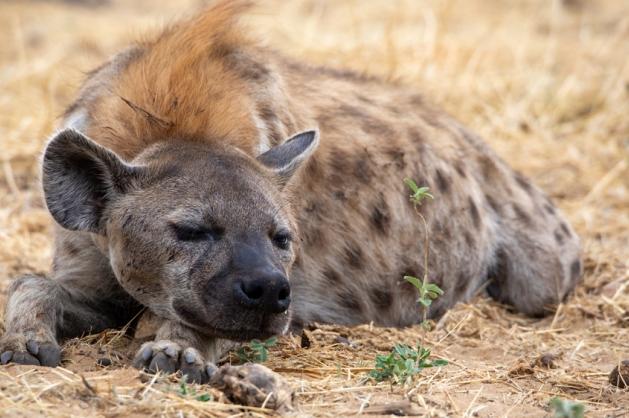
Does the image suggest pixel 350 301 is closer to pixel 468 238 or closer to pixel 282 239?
pixel 468 238

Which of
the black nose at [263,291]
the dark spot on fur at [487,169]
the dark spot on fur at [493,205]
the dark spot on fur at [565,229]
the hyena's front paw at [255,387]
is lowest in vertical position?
the dark spot on fur at [565,229]

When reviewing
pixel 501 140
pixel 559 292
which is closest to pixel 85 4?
pixel 501 140

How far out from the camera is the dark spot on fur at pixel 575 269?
5.16 metres

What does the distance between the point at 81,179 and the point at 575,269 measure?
2.76 m

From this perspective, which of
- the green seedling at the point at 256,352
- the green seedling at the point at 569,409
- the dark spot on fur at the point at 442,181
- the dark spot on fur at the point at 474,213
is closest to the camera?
the green seedling at the point at 569,409

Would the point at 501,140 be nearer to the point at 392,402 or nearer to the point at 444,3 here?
the point at 444,3

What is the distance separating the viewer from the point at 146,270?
332 centimetres

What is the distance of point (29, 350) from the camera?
10.6 feet

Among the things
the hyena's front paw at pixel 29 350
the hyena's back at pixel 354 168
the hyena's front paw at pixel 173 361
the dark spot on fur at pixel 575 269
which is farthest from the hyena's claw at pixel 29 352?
the dark spot on fur at pixel 575 269

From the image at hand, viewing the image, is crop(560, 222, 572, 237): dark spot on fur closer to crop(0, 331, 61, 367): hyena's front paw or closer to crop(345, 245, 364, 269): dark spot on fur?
crop(345, 245, 364, 269): dark spot on fur

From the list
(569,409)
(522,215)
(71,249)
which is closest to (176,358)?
(71,249)

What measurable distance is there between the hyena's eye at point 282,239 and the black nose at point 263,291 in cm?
30

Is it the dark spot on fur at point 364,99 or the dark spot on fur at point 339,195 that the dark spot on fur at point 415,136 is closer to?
the dark spot on fur at point 364,99

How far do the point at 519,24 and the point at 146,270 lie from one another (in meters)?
7.84
